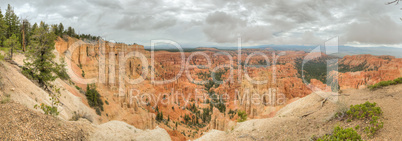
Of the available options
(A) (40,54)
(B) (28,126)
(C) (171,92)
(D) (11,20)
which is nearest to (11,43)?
(A) (40,54)

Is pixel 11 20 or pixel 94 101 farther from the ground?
pixel 11 20

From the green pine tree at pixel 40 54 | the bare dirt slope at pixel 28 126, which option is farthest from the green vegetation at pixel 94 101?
the bare dirt slope at pixel 28 126

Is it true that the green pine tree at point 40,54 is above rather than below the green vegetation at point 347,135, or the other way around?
above

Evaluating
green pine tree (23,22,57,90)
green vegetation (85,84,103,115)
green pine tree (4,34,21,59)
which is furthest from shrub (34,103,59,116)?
green vegetation (85,84,103,115)

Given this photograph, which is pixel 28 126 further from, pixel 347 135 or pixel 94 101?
pixel 94 101

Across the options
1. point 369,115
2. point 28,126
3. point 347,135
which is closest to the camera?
point 347,135

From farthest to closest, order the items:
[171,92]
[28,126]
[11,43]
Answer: [171,92] < [11,43] < [28,126]

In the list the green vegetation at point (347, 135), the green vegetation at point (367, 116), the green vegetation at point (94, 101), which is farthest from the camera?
the green vegetation at point (94, 101)

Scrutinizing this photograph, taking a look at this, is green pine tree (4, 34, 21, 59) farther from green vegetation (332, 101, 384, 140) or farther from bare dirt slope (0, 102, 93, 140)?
green vegetation (332, 101, 384, 140)

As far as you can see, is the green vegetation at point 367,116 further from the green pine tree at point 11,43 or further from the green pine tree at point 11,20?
the green pine tree at point 11,20

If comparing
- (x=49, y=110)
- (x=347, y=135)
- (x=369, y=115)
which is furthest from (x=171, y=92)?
(x=347, y=135)

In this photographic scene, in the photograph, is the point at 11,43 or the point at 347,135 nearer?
the point at 347,135

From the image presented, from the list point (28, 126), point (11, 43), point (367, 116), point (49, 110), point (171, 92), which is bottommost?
point (171, 92)
